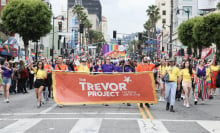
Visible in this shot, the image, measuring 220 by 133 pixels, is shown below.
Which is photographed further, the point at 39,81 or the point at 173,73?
the point at 39,81

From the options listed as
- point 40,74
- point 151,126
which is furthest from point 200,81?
Result: point 151,126

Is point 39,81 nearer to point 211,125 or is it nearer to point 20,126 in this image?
point 20,126

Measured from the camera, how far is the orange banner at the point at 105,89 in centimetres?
1596

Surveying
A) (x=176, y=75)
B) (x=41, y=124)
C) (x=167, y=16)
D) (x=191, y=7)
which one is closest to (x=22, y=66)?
(x=176, y=75)

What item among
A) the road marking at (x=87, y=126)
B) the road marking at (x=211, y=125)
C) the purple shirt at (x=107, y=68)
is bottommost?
the road marking at (x=211, y=125)

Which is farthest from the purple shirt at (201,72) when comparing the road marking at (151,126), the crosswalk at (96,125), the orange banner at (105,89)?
the road marking at (151,126)

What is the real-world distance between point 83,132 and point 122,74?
631 centimetres

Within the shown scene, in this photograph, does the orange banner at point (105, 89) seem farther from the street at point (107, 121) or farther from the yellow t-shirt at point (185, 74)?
the yellow t-shirt at point (185, 74)

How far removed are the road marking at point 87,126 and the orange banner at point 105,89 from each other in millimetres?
3736

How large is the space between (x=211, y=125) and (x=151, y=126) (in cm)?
165

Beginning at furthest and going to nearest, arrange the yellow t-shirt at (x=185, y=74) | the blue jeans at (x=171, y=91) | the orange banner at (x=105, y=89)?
the yellow t-shirt at (x=185, y=74), the orange banner at (x=105, y=89), the blue jeans at (x=171, y=91)

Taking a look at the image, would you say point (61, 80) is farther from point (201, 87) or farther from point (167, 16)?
point (167, 16)

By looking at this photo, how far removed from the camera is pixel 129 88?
1602 centimetres

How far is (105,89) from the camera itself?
16094 millimetres
